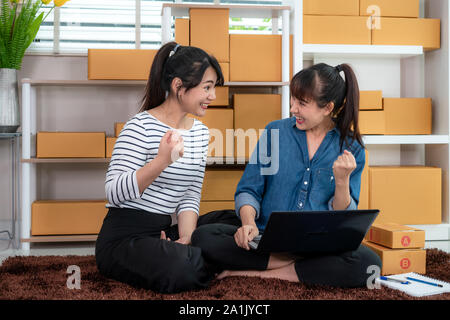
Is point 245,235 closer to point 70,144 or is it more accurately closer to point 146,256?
point 146,256

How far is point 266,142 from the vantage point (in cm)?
163

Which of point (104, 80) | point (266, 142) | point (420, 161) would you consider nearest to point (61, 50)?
point (104, 80)

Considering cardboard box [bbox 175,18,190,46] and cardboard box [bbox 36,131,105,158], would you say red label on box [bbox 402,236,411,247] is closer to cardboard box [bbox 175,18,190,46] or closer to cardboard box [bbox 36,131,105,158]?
cardboard box [bbox 175,18,190,46]

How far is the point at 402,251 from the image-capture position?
164 centimetres

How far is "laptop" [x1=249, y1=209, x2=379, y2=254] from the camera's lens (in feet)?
4.10

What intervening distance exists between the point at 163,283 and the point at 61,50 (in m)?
1.72

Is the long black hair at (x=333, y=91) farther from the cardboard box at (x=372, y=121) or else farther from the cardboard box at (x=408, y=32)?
the cardboard box at (x=408, y=32)

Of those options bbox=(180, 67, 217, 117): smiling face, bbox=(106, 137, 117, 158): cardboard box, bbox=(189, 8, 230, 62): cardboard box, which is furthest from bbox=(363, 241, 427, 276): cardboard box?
bbox=(106, 137, 117, 158): cardboard box

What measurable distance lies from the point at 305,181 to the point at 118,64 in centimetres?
115

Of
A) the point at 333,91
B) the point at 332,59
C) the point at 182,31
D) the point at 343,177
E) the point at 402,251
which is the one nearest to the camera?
the point at 343,177

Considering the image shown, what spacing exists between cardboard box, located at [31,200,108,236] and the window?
0.85 metres

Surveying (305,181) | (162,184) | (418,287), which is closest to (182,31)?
(162,184)

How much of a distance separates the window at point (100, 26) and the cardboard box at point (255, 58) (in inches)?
17.2

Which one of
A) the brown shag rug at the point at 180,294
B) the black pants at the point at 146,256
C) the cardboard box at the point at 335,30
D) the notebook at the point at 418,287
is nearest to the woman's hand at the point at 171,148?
the black pants at the point at 146,256
